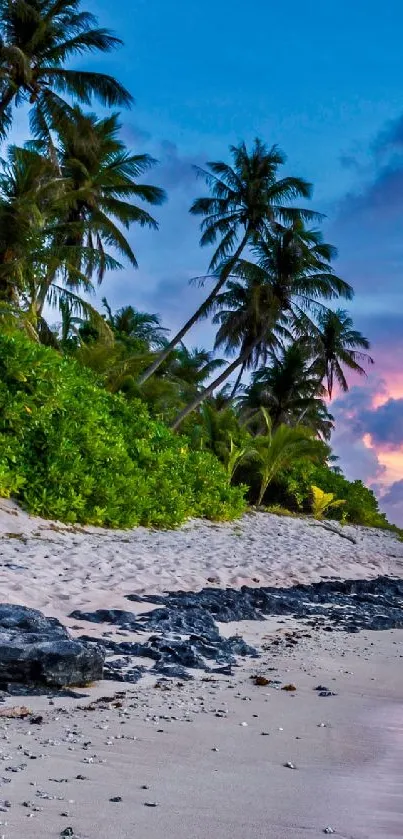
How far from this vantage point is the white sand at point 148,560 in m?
6.45

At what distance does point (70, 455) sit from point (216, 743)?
8760mm

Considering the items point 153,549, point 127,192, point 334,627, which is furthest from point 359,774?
point 127,192

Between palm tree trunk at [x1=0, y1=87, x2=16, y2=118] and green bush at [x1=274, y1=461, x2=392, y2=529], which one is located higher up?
palm tree trunk at [x1=0, y1=87, x2=16, y2=118]

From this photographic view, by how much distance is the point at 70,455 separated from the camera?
1173 centimetres

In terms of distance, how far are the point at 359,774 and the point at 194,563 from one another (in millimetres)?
6704

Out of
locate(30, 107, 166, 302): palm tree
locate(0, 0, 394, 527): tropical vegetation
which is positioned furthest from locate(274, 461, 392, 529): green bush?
locate(30, 107, 166, 302): palm tree

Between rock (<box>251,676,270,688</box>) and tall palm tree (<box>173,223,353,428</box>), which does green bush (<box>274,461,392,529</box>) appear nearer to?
tall palm tree (<box>173,223,353,428</box>)

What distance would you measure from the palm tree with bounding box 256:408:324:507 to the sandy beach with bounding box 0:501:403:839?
Result: 46.7ft

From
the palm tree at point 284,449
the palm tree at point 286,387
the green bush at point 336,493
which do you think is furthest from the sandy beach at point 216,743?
the palm tree at point 286,387

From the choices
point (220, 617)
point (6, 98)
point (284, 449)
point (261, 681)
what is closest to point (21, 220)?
point (6, 98)

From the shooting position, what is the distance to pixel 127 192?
2462cm

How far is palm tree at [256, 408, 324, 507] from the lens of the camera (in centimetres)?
2138

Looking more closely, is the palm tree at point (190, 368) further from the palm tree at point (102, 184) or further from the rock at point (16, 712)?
the rock at point (16, 712)

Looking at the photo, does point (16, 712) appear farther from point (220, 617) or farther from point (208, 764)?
point (220, 617)
